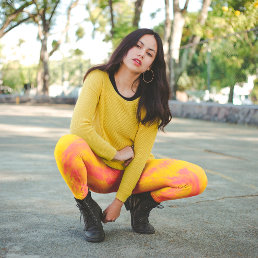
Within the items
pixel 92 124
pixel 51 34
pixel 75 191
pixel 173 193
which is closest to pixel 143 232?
pixel 173 193

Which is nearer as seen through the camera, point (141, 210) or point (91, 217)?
point (91, 217)

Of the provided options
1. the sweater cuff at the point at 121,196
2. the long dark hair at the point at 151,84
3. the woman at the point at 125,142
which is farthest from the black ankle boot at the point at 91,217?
the long dark hair at the point at 151,84

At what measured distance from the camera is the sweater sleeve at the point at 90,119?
3.11 meters

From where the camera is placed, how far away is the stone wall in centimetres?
1303

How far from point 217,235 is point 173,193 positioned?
1.37ft

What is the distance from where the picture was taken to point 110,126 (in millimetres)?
3248

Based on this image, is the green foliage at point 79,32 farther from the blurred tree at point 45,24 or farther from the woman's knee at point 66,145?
the woman's knee at point 66,145

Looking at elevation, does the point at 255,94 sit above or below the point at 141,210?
above

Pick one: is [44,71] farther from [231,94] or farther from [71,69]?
[231,94]

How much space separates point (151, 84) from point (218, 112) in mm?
11468

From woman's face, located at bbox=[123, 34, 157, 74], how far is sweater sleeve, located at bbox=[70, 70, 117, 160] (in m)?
0.21

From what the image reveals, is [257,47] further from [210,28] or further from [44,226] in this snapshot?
[44,226]

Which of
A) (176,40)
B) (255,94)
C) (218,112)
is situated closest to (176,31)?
(176,40)

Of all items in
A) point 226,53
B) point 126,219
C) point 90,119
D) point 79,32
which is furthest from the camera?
point 79,32
